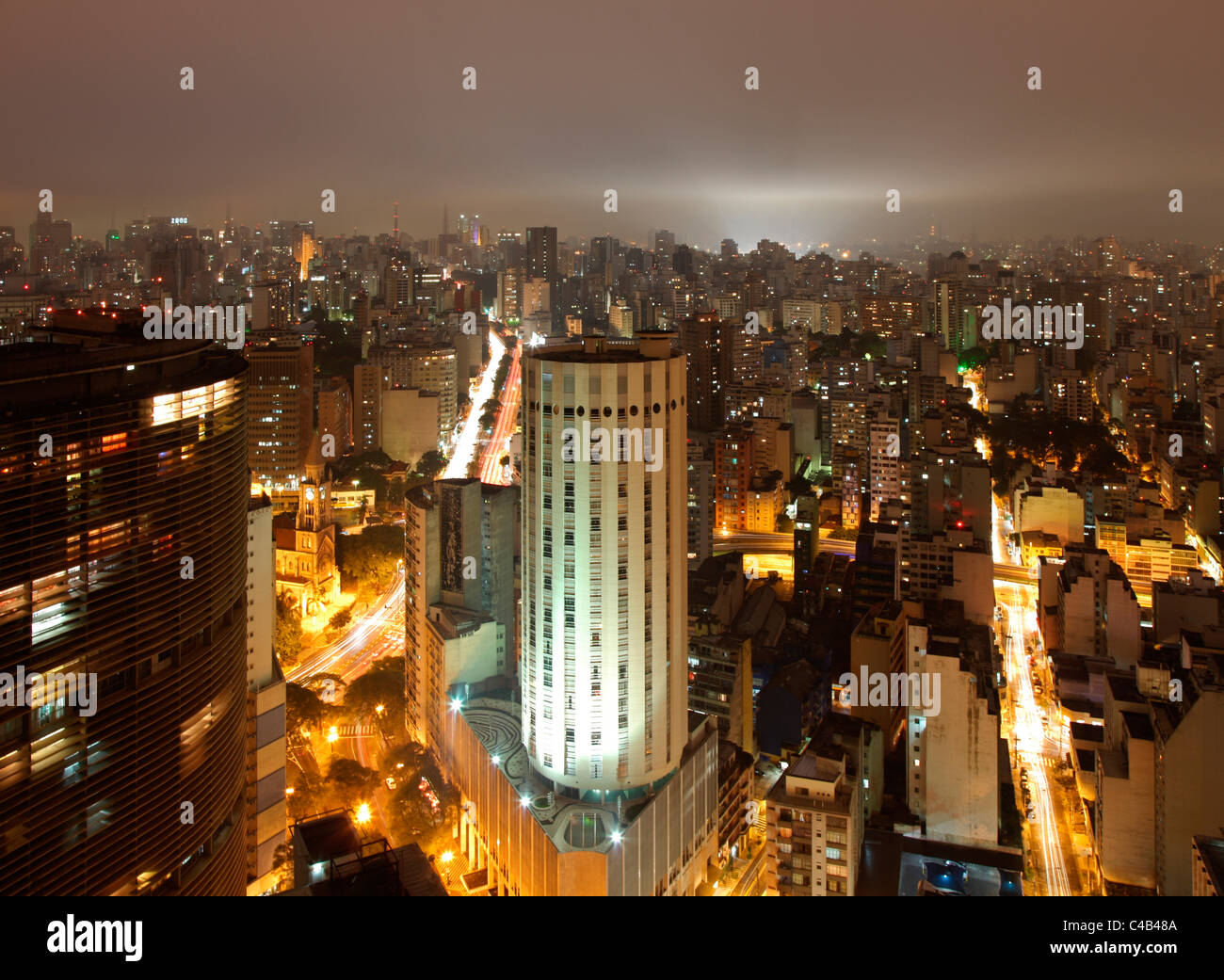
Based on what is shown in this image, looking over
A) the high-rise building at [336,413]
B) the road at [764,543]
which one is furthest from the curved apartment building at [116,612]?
the high-rise building at [336,413]

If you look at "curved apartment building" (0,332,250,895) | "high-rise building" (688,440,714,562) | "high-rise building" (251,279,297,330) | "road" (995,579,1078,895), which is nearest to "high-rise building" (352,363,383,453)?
"high-rise building" (251,279,297,330)

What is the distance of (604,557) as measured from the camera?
15.8 feet

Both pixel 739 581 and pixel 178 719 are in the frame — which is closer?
pixel 178 719

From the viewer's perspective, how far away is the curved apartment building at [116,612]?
7.44 ft

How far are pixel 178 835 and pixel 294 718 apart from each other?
14.6ft

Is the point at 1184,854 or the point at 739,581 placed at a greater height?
the point at 739,581

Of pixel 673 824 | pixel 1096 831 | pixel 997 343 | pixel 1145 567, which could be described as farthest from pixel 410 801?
pixel 997 343

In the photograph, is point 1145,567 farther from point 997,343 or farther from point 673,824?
point 997,343

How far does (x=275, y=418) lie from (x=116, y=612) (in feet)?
34.8

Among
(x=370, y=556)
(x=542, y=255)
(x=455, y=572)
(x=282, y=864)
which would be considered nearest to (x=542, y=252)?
(x=542, y=255)

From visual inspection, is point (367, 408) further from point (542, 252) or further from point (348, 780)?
point (348, 780)

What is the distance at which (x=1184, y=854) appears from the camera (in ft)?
18.7

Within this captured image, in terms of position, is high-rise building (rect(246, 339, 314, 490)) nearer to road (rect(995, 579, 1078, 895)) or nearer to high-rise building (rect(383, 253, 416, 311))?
high-rise building (rect(383, 253, 416, 311))

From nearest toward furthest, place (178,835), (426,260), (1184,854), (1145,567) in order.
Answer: (178,835) < (1184,854) < (1145,567) < (426,260)
